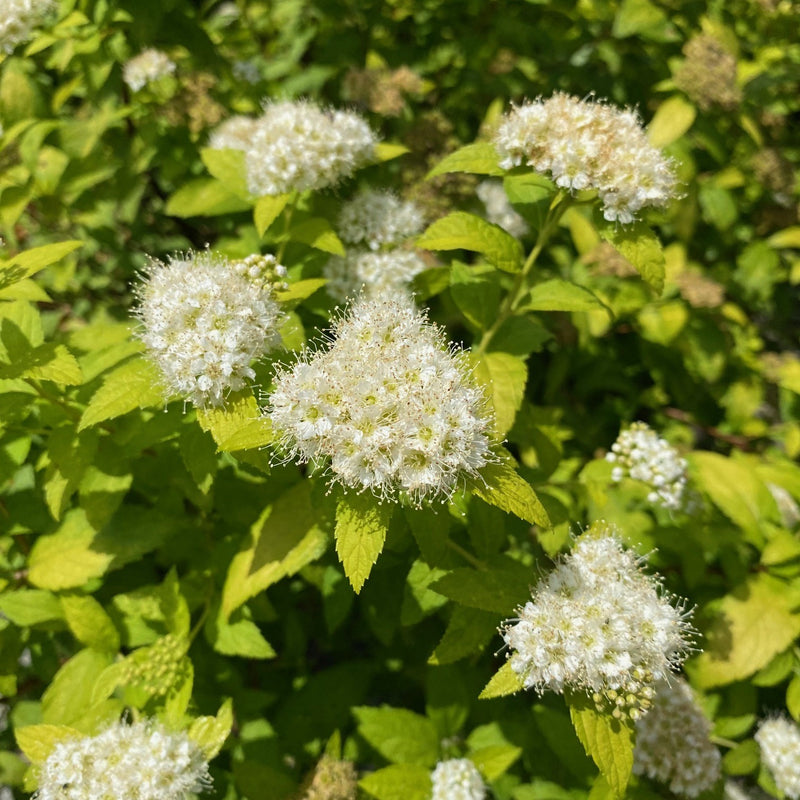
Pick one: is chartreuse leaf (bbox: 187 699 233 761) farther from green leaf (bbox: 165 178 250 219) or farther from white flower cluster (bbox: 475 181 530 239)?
white flower cluster (bbox: 475 181 530 239)

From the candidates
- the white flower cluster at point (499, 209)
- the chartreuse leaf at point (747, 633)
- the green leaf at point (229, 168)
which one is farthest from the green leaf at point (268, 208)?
the chartreuse leaf at point (747, 633)

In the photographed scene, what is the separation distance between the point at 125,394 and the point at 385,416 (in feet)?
2.79

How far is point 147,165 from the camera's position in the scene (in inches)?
130

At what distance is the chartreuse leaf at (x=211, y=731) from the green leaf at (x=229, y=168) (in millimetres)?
1940

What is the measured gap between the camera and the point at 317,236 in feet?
7.70

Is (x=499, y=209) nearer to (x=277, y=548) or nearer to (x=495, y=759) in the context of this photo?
(x=277, y=548)

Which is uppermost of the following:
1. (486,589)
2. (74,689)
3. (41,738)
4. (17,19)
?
(17,19)

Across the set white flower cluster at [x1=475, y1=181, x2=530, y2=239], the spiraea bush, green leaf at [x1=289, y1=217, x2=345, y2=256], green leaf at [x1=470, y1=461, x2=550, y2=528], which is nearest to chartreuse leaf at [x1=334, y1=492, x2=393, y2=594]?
the spiraea bush

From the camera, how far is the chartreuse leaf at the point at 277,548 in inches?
85.8

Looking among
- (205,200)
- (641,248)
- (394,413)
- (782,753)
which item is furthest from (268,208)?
(782,753)

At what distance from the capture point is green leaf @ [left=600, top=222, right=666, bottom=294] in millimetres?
2027

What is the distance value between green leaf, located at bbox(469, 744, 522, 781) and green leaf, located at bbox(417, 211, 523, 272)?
1.86 meters

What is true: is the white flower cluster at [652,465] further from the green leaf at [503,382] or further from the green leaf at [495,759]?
the green leaf at [495,759]

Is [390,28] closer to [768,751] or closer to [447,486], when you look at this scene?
[447,486]
